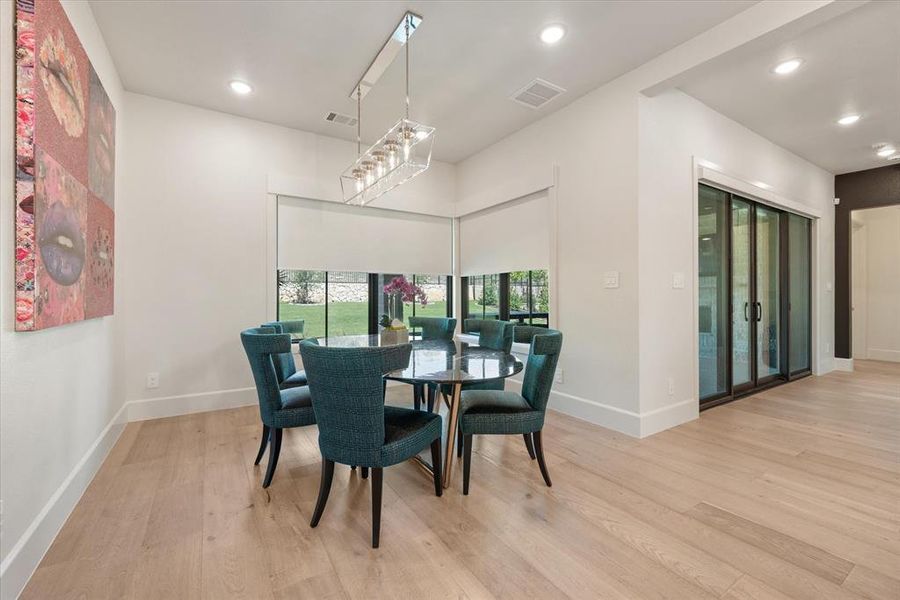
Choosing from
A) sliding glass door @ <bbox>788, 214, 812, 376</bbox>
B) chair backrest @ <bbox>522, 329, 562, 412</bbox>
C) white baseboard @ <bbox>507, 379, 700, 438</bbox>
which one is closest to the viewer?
chair backrest @ <bbox>522, 329, 562, 412</bbox>

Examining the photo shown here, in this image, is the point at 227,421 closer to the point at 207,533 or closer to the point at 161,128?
the point at 207,533

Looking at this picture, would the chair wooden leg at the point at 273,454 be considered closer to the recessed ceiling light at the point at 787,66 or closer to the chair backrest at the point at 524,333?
the chair backrest at the point at 524,333

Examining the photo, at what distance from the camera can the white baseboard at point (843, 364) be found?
18.6 feet

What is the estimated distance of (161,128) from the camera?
354 centimetres

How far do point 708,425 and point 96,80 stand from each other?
16.9ft

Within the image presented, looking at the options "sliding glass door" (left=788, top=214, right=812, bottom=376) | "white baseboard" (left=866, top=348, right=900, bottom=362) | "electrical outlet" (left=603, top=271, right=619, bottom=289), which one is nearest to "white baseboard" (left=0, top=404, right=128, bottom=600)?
"electrical outlet" (left=603, top=271, right=619, bottom=289)

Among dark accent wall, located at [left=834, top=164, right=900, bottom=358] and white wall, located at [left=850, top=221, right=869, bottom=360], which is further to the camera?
white wall, located at [left=850, top=221, right=869, bottom=360]

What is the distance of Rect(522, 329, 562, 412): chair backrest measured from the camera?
2230 millimetres

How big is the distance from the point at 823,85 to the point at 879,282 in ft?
17.9

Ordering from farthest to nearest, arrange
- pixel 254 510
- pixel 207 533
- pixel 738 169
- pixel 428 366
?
pixel 738 169, pixel 428 366, pixel 254 510, pixel 207 533

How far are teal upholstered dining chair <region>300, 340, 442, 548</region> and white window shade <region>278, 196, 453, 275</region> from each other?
108 inches

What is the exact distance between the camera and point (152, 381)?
351 centimetres

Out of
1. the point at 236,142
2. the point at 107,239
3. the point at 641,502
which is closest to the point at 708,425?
the point at 641,502

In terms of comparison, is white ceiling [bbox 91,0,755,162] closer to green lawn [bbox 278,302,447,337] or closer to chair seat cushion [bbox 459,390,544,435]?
green lawn [bbox 278,302,447,337]
